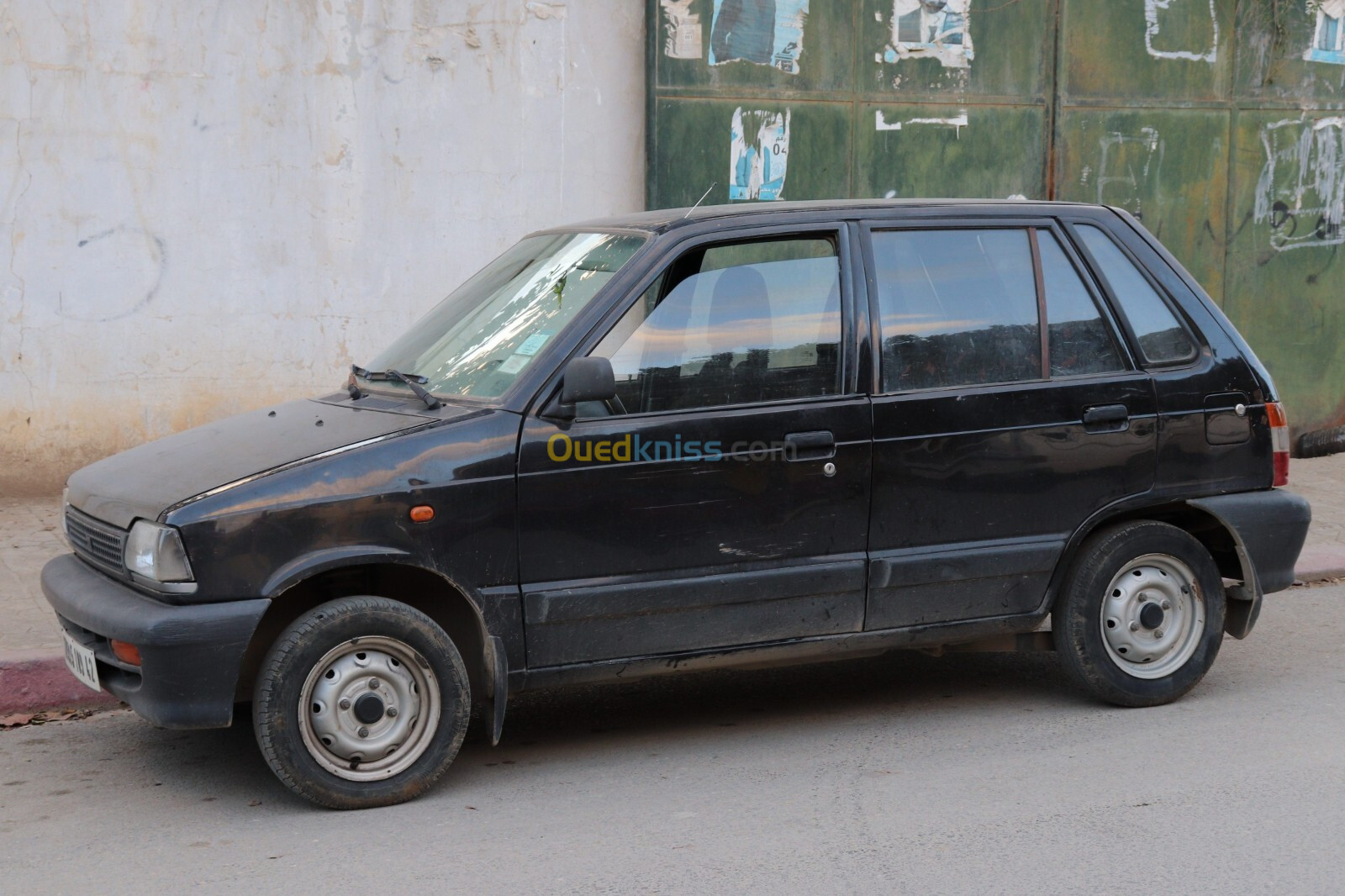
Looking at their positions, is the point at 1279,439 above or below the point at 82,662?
above

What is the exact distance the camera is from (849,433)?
16.0 feet

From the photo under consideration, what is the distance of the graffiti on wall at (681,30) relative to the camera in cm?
969

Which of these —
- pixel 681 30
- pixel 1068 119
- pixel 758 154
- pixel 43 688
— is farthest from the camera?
pixel 1068 119

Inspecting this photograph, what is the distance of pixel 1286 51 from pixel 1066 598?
7.39 meters

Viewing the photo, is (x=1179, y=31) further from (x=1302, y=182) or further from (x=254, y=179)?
(x=254, y=179)

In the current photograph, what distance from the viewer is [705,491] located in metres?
4.73

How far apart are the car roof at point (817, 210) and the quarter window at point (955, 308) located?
0.10m

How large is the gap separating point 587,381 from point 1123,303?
2.14 meters

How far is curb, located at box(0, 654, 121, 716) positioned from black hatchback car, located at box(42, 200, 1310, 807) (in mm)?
1008

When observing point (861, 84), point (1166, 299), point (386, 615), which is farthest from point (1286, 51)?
point (386, 615)

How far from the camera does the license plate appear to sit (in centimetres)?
448

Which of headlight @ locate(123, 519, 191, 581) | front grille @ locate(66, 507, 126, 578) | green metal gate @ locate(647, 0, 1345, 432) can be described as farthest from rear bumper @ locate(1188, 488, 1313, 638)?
green metal gate @ locate(647, 0, 1345, 432)

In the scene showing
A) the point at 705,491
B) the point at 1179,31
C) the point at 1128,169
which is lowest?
the point at 705,491

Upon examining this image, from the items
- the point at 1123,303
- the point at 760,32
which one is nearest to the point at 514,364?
the point at 1123,303
